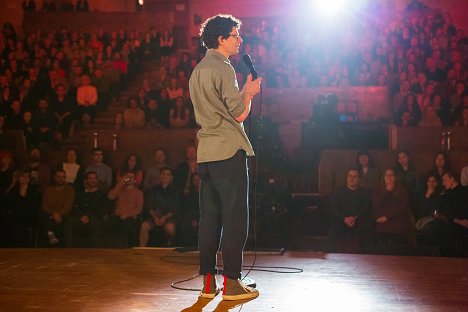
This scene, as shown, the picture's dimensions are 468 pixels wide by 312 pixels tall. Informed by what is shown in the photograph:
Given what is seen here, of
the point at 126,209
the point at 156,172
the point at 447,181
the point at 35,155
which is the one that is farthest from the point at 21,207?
the point at 447,181

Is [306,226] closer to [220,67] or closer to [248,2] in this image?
[220,67]

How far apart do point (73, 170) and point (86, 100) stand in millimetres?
2849

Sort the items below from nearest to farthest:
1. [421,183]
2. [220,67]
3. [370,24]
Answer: [220,67]
[421,183]
[370,24]

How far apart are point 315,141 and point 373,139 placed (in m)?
0.72

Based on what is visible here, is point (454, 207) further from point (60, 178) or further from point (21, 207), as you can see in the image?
point (21, 207)

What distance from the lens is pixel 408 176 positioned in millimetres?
6828

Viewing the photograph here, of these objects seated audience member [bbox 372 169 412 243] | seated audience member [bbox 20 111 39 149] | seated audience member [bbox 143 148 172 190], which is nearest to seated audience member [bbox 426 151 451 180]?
seated audience member [bbox 372 169 412 243]

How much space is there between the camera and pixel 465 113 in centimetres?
841

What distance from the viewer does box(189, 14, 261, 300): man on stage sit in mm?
3141

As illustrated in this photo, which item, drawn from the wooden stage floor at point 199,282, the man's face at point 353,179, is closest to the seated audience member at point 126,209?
the wooden stage floor at point 199,282

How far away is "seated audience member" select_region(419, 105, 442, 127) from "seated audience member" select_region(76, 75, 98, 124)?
15.6 ft

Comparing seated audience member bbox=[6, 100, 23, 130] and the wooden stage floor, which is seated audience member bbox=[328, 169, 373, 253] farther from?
seated audience member bbox=[6, 100, 23, 130]

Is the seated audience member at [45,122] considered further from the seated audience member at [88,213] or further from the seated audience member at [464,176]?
the seated audience member at [464,176]

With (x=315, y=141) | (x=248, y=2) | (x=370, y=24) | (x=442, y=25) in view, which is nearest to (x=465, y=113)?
(x=315, y=141)
